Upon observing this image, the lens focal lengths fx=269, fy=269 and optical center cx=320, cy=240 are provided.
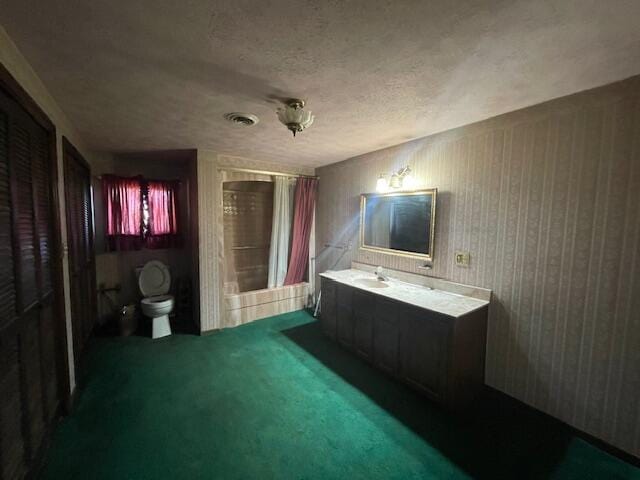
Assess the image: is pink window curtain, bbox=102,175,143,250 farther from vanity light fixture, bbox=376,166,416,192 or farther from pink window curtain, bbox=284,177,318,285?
vanity light fixture, bbox=376,166,416,192

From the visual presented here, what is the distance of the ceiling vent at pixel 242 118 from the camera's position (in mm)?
1982

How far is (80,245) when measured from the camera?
253 cm

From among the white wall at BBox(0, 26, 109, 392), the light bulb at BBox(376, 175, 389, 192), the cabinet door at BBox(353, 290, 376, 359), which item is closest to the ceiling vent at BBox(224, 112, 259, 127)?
the white wall at BBox(0, 26, 109, 392)

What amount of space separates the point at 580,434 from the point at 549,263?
3.60 ft

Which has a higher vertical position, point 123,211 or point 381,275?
point 123,211

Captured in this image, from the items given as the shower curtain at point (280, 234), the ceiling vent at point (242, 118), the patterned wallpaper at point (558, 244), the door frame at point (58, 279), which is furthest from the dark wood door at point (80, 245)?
the patterned wallpaper at point (558, 244)

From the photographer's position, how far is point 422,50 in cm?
124

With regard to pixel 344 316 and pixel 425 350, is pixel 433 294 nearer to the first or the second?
pixel 425 350

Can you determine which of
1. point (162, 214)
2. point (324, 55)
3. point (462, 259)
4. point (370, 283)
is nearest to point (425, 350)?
point (462, 259)

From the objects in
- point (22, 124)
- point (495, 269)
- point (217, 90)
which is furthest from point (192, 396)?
point (495, 269)

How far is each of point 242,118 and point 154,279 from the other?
2.51 metres

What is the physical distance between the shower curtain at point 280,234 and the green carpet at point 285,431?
146 cm

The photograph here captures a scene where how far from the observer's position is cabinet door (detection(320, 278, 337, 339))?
292 cm

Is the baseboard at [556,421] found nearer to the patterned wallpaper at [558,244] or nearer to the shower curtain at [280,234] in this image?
the patterned wallpaper at [558,244]
